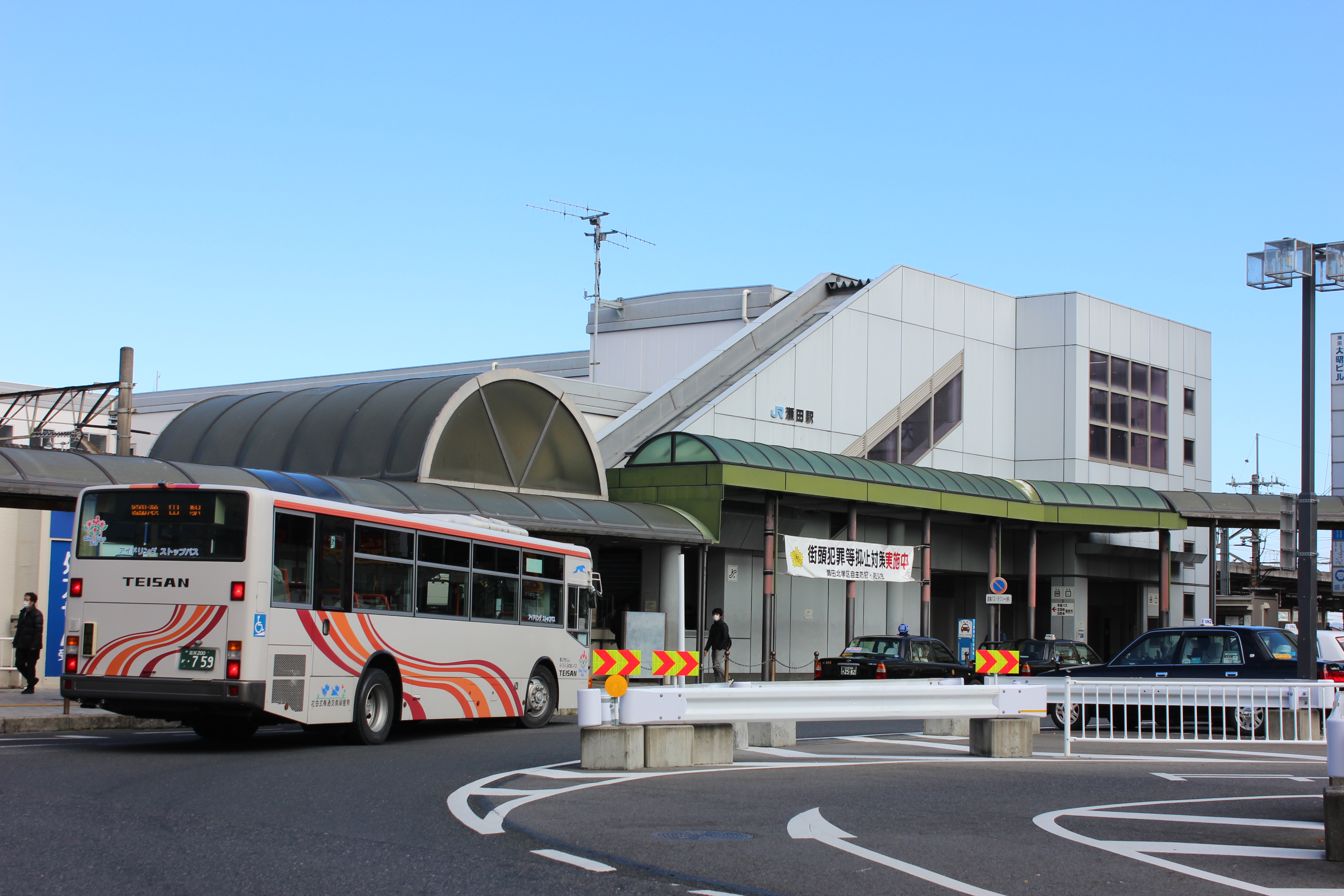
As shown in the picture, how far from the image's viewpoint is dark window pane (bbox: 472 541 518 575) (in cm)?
1877

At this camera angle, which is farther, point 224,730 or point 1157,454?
point 1157,454

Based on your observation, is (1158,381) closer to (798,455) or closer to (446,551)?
(798,455)

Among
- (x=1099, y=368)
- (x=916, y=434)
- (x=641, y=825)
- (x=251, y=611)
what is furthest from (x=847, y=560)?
(x=641, y=825)

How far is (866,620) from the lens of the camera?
4181 centimetres

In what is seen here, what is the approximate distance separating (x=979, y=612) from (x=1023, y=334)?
9.95 meters

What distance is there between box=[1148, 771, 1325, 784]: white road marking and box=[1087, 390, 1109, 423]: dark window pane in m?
37.2

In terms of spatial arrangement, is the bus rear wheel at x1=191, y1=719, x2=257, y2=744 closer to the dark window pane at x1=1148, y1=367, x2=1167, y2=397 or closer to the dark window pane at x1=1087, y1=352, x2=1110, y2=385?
the dark window pane at x1=1087, y1=352, x2=1110, y2=385

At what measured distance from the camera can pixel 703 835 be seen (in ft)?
29.5

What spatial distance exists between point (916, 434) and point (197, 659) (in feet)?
110

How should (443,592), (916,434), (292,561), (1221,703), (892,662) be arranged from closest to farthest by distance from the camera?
(292,561)
(1221,703)
(443,592)
(892,662)
(916,434)

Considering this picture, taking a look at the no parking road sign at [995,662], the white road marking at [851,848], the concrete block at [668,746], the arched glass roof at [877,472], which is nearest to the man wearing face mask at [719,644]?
the arched glass roof at [877,472]

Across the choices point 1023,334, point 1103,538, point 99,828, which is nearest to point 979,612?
point 1103,538

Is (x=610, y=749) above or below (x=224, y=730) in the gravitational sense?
above

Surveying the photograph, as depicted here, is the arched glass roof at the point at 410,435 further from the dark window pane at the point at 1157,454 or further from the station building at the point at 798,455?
the dark window pane at the point at 1157,454
